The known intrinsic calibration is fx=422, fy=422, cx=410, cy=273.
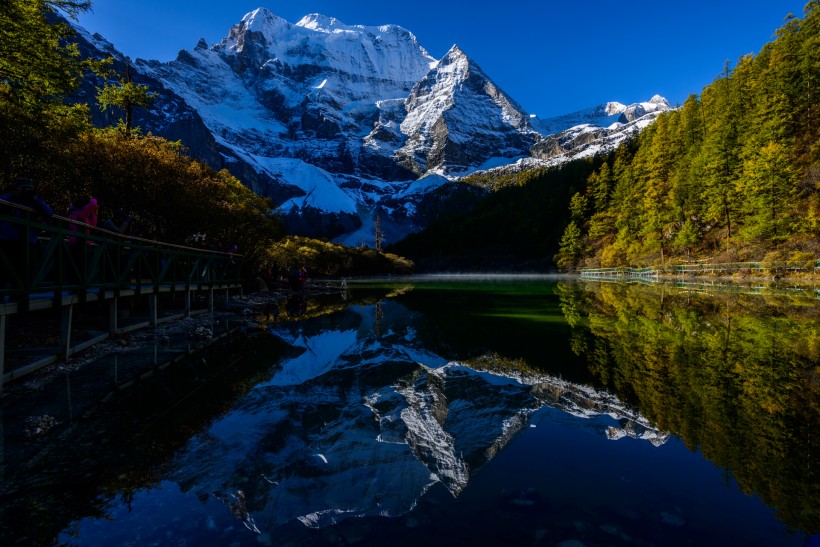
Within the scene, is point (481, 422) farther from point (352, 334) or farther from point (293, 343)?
point (352, 334)

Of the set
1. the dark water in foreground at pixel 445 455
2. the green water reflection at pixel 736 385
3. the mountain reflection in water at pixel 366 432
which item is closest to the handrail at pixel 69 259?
the dark water in foreground at pixel 445 455

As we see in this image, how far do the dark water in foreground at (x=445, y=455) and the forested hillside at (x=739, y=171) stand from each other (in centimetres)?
3071

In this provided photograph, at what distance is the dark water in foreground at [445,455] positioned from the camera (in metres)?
3.31

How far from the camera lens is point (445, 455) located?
15.5 ft

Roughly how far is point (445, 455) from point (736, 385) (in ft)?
15.9

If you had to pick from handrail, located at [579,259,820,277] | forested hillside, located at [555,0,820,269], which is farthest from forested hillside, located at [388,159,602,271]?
handrail, located at [579,259,820,277]

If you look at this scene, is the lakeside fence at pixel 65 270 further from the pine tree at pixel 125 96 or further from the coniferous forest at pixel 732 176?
the coniferous forest at pixel 732 176

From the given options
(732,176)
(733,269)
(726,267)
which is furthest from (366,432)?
(732,176)

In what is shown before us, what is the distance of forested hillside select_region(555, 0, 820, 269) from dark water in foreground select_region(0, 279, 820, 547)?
30709 millimetres

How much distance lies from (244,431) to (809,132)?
53380mm

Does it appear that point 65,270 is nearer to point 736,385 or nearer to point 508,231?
point 736,385

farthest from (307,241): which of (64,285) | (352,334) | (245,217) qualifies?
(64,285)

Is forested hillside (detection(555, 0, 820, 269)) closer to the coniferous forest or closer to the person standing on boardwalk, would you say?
the coniferous forest

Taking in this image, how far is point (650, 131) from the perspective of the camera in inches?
2625
